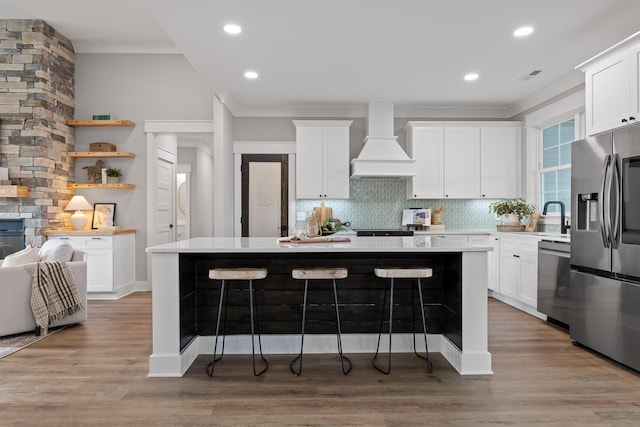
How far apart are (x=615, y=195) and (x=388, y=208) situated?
3.30 metres

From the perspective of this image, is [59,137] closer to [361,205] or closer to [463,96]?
[361,205]

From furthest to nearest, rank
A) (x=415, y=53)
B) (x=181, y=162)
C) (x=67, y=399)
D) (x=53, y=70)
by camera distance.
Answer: (x=181, y=162) → (x=53, y=70) → (x=415, y=53) → (x=67, y=399)

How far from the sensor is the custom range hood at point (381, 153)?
5.52 m

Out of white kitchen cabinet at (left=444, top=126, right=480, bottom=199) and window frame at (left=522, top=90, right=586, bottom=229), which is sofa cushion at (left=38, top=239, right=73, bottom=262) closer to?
white kitchen cabinet at (left=444, top=126, right=480, bottom=199)

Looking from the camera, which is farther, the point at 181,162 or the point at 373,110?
the point at 181,162

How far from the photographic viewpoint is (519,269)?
4680mm

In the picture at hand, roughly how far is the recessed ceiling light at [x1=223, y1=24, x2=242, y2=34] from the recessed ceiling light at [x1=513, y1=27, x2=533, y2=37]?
95.8 inches

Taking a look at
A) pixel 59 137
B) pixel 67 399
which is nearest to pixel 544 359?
pixel 67 399

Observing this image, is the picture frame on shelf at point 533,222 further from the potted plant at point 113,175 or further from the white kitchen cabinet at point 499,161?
the potted plant at point 113,175

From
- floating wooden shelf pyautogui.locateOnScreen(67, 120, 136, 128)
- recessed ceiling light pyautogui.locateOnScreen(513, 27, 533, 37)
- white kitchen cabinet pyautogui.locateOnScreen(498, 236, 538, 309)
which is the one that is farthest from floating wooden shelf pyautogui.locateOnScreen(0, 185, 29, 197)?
white kitchen cabinet pyautogui.locateOnScreen(498, 236, 538, 309)

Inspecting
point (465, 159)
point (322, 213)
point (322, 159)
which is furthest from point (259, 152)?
point (465, 159)

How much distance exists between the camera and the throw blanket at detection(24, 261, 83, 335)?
145 inches

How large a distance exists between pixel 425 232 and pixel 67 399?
4.43m

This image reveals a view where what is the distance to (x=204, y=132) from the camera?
589 cm
